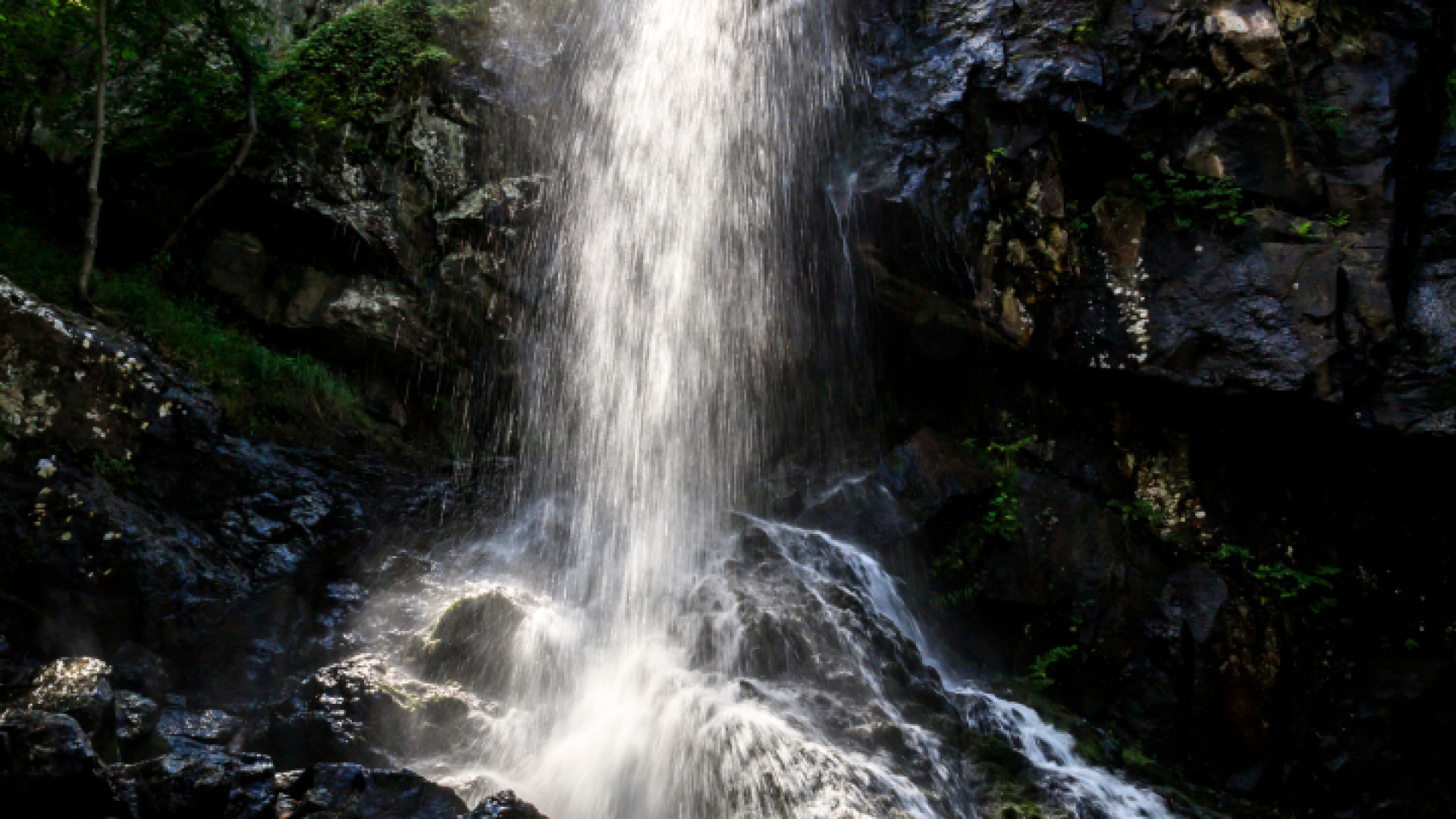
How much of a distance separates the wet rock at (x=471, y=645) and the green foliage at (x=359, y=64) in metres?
6.52

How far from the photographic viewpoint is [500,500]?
29.7 ft

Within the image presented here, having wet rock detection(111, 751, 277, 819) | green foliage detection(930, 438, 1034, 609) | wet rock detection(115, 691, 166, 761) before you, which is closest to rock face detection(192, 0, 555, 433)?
wet rock detection(115, 691, 166, 761)

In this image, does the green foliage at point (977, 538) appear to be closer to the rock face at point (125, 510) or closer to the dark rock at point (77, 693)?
the rock face at point (125, 510)

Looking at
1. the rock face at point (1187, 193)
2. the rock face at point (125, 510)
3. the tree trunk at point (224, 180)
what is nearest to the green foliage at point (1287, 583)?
the rock face at point (1187, 193)

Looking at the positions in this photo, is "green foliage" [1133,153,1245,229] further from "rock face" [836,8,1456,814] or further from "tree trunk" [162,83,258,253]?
"tree trunk" [162,83,258,253]

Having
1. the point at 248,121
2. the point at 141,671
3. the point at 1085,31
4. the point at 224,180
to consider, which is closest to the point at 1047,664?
the point at 1085,31

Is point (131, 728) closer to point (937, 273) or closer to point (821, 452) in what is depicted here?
point (821, 452)

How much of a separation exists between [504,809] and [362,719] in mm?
1989

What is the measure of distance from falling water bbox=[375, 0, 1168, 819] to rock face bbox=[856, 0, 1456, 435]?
1811 millimetres

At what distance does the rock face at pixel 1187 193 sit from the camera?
7426mm

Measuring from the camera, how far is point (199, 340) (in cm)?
764

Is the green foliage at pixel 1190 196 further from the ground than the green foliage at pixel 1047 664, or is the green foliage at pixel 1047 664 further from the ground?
the green foliage at pixel 1190 196

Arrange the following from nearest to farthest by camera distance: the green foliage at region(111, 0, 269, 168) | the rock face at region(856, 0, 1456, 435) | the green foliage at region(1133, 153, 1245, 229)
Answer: the rock face at region(856, 0, 1456, 435), the green foliage at region(1133, 153, 1245, 229), the green foliage at region(111, 0, 269, 168)

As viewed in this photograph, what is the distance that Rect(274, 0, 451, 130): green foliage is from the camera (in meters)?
9.42
